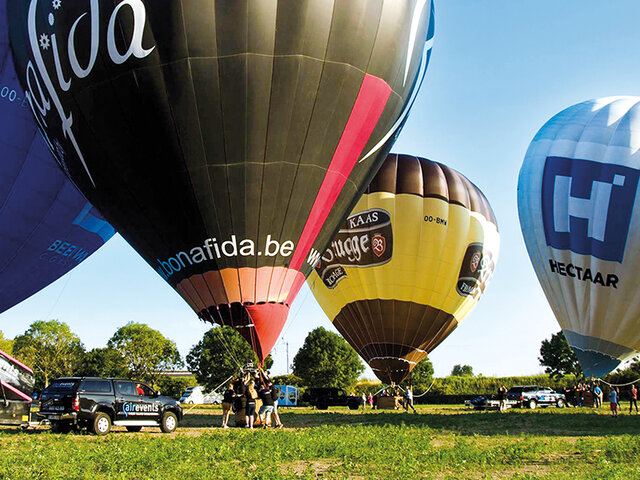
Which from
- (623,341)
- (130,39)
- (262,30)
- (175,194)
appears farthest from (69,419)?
(623,341)

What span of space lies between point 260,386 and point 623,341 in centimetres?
1548

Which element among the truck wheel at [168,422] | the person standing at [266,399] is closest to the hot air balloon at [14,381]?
the truck wheel at [168,422]

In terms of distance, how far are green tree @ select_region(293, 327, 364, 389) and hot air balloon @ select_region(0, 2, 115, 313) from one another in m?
44.2

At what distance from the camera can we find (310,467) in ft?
31.2

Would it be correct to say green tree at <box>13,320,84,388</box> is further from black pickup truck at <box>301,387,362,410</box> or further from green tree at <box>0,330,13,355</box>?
black pickup truck at <box>301,387,362,410</box>

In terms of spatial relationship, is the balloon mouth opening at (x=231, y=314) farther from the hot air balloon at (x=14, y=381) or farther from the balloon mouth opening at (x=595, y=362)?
the balloon mouth opening at (x=595, y=362)

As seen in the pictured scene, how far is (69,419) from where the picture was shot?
14.5 metres

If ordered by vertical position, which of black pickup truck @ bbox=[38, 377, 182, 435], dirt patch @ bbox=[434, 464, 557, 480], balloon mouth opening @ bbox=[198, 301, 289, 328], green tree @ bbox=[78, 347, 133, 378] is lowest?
dirt patch @ bbox=[434, 464, 557, 480]

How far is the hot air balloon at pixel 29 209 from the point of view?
59.0ft

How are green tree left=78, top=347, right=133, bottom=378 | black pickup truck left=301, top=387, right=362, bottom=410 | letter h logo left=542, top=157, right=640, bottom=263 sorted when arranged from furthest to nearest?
green tree left=78, top=347, right=133, bottom=378, black pickup truck left=301, top=387, right=362, bottom=410, letter h logo left=542, top=157, right=640, bottom=263

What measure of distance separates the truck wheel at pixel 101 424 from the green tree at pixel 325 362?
48166 mm

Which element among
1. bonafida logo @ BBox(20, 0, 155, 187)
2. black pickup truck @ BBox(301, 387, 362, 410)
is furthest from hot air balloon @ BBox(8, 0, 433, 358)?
black pickup truck @ BBox(301, 387, 362, 410)

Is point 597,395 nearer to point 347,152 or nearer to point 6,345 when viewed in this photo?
point 347,152

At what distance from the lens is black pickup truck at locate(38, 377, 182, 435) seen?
1455 centimetres
